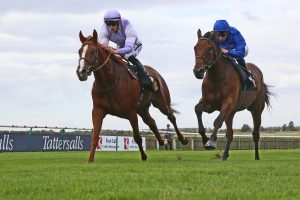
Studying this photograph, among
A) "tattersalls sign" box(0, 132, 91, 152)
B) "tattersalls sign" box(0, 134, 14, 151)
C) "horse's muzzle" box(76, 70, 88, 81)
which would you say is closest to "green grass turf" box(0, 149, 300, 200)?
"horse's muzzle" box(76, 70, 88, 81)

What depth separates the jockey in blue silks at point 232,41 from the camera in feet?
42.8

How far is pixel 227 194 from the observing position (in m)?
5.41

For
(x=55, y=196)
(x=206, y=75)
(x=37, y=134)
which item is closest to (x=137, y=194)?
(x=55, y=196)

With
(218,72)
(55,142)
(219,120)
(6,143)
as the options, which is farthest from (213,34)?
(55,142)

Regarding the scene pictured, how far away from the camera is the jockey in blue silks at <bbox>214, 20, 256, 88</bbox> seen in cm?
1305

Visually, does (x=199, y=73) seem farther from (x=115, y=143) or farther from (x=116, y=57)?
(x=115, y=143)

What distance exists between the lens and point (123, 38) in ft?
40.2

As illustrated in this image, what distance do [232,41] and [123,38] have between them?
2599 millimetres

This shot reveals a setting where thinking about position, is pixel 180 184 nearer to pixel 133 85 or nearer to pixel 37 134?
pixel 133 85

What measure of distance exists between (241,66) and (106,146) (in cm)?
2053

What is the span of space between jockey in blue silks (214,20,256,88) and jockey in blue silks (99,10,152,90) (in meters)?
1.89

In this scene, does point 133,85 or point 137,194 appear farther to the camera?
point 133,85

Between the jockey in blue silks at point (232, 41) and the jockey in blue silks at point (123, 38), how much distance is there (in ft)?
6.20

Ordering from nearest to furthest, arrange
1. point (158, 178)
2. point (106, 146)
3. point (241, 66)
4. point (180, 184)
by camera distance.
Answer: point (180, 184) → point (158, 178) → point (241, 66) → point (106, 146)
